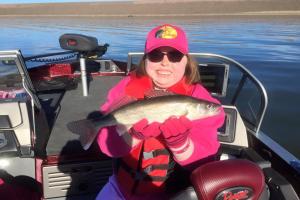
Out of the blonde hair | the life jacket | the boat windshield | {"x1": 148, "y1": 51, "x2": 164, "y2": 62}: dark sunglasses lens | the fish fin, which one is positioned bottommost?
the boat windshield

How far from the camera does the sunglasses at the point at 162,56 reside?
276 cm

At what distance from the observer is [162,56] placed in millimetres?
2770

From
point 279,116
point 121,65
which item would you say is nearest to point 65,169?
point 121,65

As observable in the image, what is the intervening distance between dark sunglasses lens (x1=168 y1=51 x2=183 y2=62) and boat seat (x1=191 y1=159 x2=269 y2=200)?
931 mm

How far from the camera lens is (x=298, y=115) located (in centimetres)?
884

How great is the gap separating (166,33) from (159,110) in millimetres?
678

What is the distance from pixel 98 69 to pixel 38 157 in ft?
15.2

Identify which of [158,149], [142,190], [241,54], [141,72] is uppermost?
[141,72]

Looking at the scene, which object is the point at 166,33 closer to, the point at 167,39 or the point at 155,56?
the point at 167,39

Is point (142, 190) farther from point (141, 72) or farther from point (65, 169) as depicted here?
point (65, 169)

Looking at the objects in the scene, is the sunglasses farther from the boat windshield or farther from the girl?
the boat windshield

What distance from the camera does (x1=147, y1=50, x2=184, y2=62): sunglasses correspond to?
9.04ft

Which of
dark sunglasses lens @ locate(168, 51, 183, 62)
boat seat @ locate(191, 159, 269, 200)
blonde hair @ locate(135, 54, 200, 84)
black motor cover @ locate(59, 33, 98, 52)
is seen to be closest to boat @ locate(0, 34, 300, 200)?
boat seat @ locate(191, 159, 269, 200)

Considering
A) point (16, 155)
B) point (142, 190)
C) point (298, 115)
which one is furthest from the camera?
point (298, 115)
